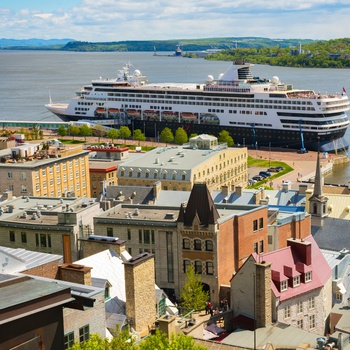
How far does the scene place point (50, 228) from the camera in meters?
40.2

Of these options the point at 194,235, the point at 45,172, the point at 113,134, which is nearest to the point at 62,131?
the point at 113,134

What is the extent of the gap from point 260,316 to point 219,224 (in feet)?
25.7

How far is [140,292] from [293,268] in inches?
404

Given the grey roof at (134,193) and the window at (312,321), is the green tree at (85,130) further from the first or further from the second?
the window at (312,321)

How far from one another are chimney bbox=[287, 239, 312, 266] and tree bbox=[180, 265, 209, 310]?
4962mm

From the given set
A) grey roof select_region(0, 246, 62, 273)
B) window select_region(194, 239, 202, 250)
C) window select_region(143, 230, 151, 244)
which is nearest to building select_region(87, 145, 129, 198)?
window select_region(143, 230, 151, 244)

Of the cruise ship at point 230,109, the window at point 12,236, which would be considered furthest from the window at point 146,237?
the cruise ship at point 230,109

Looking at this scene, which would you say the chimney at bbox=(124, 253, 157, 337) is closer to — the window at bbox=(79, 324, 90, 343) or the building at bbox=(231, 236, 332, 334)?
the window at bbox=(79, 324, 90, 343)

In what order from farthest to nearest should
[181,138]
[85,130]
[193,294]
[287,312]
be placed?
[85,130] → [181,138] → [193,294] → [287,312]

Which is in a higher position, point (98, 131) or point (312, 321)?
point (312, 321)

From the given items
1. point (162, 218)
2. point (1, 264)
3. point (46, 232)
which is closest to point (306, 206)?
point (162, 218)

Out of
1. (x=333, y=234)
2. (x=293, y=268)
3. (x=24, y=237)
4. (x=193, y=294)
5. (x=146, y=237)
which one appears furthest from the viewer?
(x=333, y=234)

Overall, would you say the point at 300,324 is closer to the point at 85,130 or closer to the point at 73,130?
the point at 85,130

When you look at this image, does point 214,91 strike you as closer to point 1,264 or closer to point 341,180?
point 341,180
